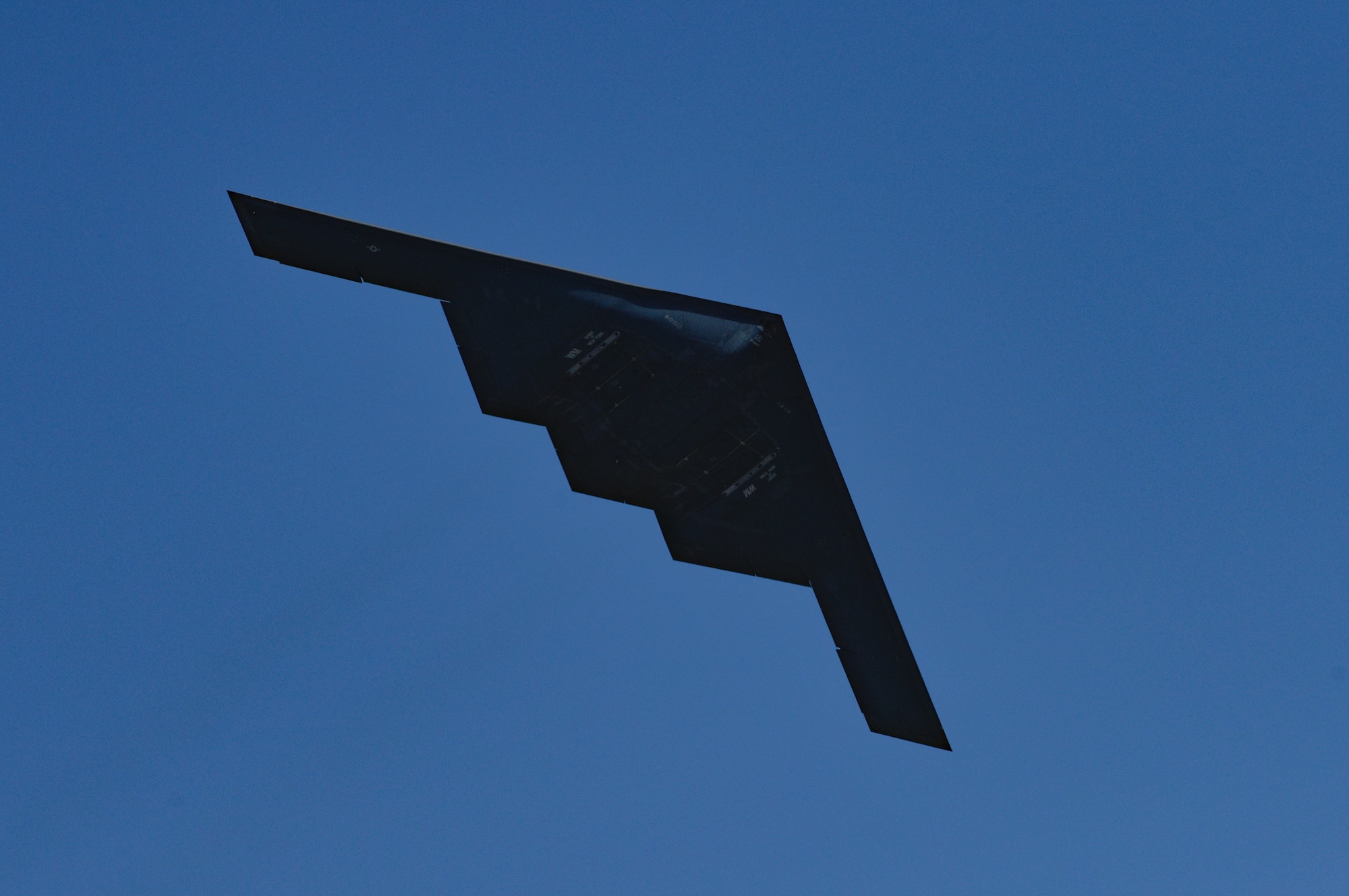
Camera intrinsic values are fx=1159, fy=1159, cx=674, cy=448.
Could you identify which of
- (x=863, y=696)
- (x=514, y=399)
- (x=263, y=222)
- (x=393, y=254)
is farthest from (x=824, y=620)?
(x=263, y=222)

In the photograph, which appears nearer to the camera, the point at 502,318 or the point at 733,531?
the point at 502,318

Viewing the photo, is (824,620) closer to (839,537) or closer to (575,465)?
(839,537)

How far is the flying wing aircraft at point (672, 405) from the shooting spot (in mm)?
24422

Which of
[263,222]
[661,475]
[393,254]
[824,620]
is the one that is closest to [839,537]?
[824,620]

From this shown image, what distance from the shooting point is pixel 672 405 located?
1000 inches

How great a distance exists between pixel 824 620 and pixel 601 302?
30.9ft

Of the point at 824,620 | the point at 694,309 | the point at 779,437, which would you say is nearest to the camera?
the point at 694,309

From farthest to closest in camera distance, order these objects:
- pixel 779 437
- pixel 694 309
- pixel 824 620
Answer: pixel 824 620 → pixel 779 437 → pixel 694 309

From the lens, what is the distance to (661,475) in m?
26.6

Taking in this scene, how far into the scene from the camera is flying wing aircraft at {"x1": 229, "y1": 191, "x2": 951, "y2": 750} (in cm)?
2442

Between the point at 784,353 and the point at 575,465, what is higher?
the point at 784,353

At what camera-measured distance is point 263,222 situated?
24.6m

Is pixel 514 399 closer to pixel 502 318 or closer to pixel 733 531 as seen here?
pixel 502 318

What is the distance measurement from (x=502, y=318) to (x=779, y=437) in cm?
659
